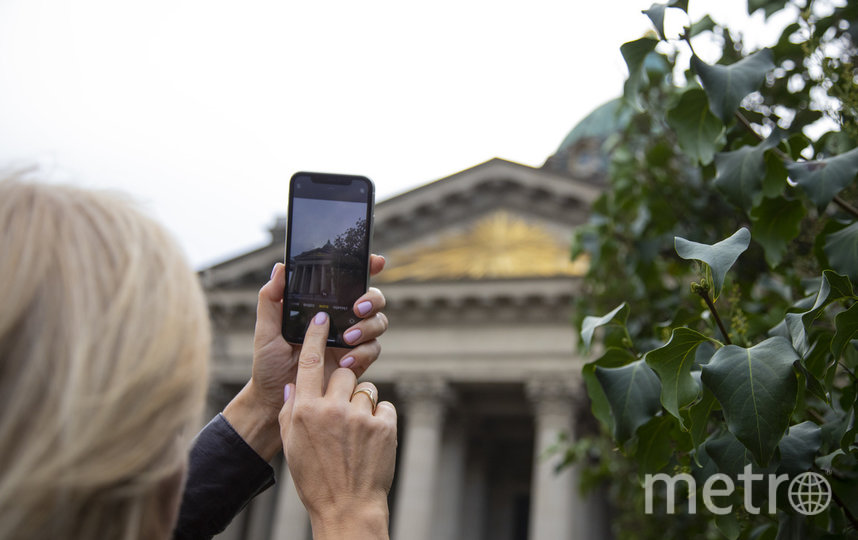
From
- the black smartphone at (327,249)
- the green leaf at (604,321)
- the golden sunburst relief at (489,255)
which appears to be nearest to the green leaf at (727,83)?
the green leaf at (604,321)

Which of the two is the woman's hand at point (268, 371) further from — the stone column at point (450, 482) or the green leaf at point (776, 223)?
the stone column at point (450, 482)

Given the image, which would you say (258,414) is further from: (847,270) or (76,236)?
(847,270)

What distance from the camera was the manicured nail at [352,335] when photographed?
6.00 feet

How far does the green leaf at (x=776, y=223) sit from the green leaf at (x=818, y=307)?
70 cm

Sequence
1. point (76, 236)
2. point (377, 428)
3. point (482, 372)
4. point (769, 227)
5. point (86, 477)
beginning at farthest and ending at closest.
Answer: point (482, 372)
point (769, 227)
point (377, 428)
point (76, 236)
point (86, 477)

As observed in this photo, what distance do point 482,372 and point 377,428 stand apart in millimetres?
21982

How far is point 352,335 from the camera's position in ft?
6.00

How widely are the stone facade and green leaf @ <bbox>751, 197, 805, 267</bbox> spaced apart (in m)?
18.3

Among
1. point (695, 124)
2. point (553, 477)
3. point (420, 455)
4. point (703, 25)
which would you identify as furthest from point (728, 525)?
point (420, 455)


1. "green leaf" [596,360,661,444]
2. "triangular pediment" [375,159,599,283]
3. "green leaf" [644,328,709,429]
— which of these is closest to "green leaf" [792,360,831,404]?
"green leaf" [644,328,709,429]

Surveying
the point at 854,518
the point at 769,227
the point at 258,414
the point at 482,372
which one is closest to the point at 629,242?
the point at 769,227

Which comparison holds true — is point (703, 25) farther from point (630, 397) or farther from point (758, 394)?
point (758, 394)

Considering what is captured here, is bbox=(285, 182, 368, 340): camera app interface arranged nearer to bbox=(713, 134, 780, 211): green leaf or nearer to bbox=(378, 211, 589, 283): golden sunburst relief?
bbox=(713, 134, 780, 211): green leaf

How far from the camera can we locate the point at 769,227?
8.63 feet
